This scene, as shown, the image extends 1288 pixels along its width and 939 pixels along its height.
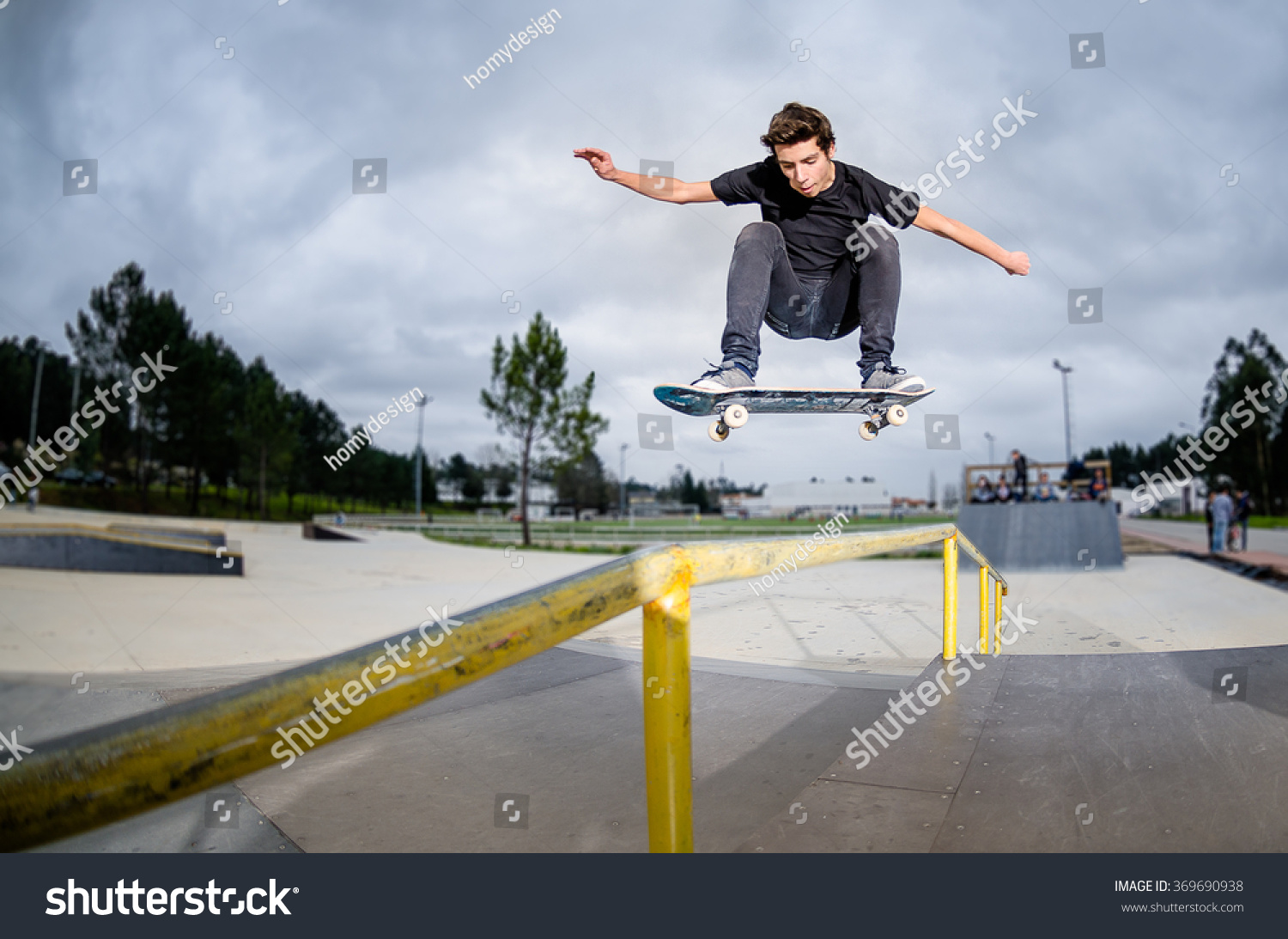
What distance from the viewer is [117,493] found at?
32.1 meters

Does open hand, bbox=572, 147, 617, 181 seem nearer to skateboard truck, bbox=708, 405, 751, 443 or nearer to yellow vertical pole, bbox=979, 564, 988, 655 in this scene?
skateboard truck, bbox=708, 405, 751, 443

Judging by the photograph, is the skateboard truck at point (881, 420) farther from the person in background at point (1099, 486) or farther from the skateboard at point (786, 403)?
the person in background at point (1099, 486)

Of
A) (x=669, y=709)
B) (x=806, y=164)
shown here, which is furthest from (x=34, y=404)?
(x=669, y=709)

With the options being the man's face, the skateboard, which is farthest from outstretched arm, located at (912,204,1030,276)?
the skateboard

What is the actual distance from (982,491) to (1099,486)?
6.68 ft

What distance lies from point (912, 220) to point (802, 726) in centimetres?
235

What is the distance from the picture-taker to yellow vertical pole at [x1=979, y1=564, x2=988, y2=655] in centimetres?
376

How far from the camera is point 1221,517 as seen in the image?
13.5 metres

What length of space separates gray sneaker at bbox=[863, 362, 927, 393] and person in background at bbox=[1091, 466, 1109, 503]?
12144mm

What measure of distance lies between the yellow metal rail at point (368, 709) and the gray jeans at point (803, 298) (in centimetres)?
160

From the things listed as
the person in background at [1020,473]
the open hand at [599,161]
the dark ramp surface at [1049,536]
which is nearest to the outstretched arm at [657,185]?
the open hand at [599,161]

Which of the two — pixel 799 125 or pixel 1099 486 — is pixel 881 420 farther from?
pixel 1099 486

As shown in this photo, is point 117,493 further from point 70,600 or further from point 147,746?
point 147,746
